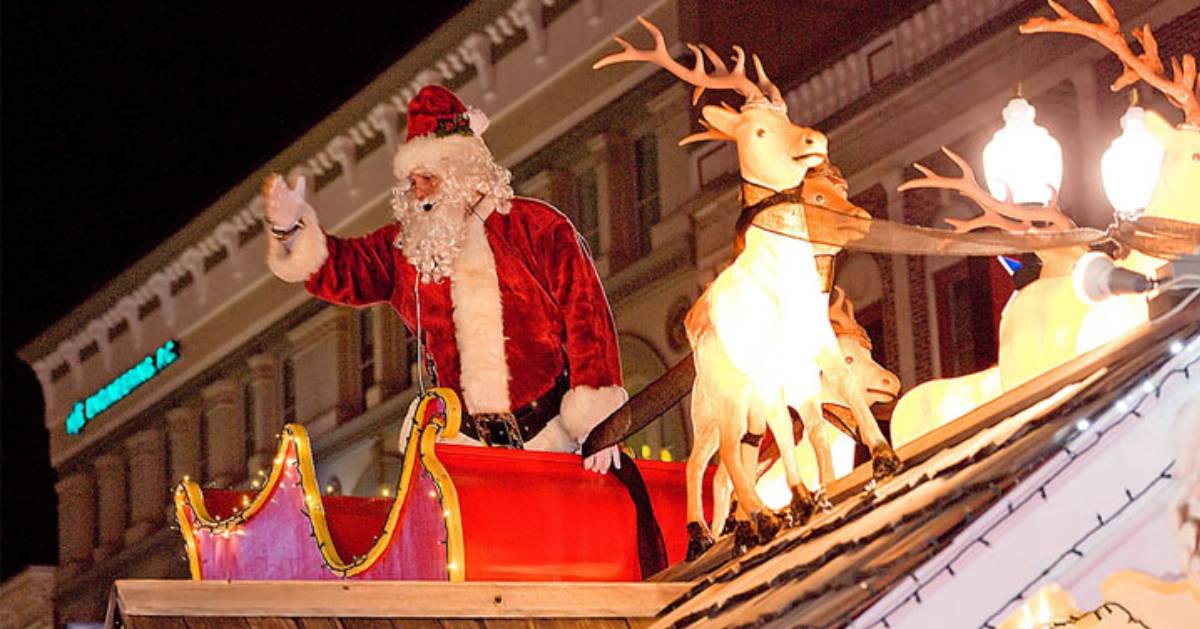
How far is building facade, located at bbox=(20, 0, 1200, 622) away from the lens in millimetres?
19984

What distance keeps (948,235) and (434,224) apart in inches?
108

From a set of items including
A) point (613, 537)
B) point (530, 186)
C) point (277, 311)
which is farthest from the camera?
point (277, 311)

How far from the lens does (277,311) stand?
31000mm

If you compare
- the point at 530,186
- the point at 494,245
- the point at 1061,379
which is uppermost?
the point at 530,186

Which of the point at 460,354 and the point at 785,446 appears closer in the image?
the point at 785,446

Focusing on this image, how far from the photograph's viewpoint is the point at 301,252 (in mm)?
10742

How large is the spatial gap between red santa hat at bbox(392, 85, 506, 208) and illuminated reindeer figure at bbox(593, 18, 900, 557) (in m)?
1.49

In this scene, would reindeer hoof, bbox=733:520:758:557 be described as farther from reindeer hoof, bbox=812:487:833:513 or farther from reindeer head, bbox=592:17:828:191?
reindeer head, bbox=592:17:828:191

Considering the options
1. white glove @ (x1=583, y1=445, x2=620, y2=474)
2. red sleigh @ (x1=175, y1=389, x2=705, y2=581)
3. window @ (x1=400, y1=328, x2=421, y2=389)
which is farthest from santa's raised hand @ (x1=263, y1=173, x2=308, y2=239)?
window @ (x1=400, y1=328, x2=421, y2=389)

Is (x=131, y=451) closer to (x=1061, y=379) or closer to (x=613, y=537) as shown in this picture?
(x=613, y=537)

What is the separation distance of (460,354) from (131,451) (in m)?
24.7

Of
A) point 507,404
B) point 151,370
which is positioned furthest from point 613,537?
point 151,370

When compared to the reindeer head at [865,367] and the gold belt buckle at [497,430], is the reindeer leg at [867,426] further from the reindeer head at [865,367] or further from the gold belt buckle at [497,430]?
the gold belt buckle at [497,430]

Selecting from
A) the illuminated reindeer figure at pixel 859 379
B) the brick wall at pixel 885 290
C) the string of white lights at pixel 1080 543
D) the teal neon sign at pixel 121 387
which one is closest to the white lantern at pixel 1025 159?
the illuminated reindeer figure at pixel 859 379
